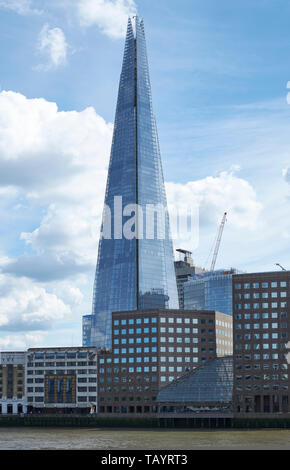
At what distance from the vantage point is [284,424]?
18962 centimetres

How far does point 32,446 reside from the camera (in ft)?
434

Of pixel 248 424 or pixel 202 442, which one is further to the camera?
pixel 248 424
